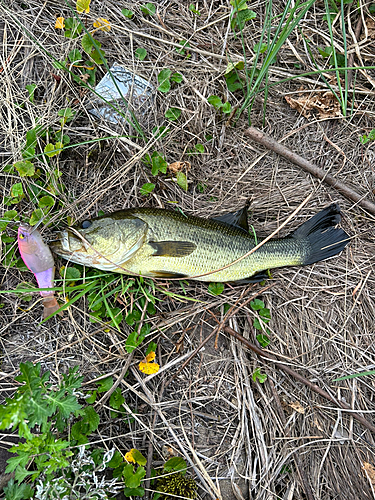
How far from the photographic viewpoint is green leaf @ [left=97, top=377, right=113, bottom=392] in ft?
11.1

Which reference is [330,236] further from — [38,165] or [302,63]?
[38,165]

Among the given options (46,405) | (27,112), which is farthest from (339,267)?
(27,112)

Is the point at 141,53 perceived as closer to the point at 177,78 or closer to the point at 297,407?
the point at 177,78

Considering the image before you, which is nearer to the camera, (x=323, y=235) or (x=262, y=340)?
(x=262, y=340)

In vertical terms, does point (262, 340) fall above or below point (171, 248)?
below

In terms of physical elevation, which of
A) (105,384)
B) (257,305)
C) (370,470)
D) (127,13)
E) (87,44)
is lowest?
(370,470)

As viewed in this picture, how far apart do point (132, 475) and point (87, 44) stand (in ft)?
14.1

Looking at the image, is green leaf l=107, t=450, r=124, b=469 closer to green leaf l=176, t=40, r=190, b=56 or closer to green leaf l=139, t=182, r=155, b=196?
green leaf l=139, t=182, r=155, b=196

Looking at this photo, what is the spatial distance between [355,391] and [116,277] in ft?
9.17

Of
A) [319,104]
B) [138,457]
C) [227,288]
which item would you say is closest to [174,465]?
[138,457]

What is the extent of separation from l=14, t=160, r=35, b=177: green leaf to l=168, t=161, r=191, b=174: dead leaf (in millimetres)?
1446

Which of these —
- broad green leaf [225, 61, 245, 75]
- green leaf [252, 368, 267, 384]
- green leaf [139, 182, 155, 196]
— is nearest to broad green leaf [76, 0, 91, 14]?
broad green leaf [225, 61, 245, 75]

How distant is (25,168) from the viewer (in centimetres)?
356

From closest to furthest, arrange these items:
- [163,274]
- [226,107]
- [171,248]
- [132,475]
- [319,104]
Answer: [132,475], [171,248], [163,274], [226,107], [319,104]
